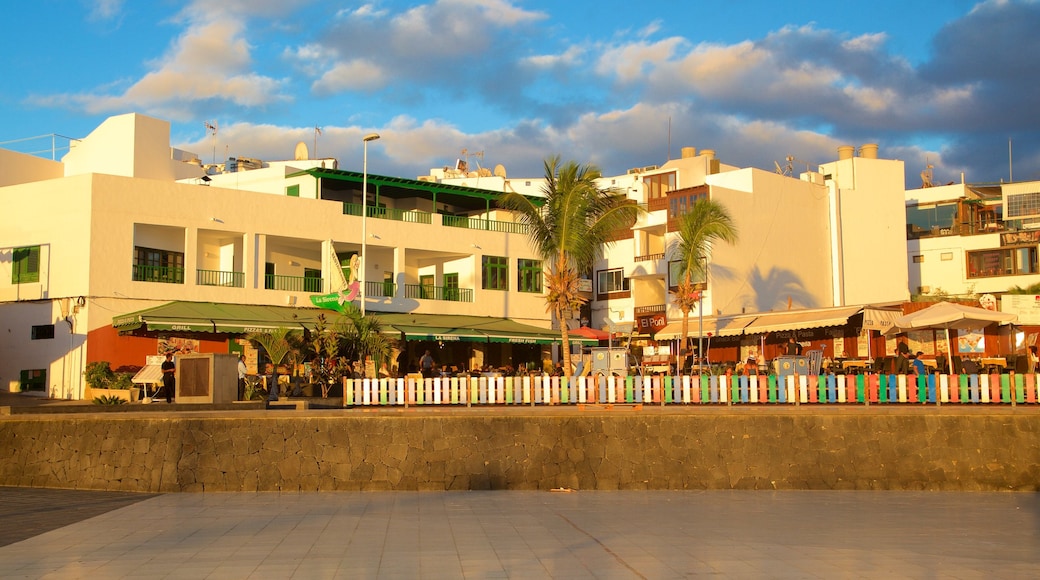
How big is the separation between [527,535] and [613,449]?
634cm

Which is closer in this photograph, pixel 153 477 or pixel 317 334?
pixel 153 477

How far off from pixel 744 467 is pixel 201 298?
78.2 feet

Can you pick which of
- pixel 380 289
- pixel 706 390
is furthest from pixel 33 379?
pixel 706 390

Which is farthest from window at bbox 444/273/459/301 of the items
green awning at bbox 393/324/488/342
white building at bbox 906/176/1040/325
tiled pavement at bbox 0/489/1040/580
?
white building at bbox 906/176/1040/325

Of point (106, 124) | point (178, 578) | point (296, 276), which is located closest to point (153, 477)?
point (178, 578)

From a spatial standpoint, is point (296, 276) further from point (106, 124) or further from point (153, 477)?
point (153, 477)

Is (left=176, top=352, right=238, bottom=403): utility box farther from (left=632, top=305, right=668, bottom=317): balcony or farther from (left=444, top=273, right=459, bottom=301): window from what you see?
(left=632, top=305, right=668, bottom=317): balcony

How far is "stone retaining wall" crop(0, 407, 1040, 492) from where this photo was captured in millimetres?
19250

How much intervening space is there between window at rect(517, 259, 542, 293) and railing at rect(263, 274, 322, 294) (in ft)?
31.6

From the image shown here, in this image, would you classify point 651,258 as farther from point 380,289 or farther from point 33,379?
point 33,379

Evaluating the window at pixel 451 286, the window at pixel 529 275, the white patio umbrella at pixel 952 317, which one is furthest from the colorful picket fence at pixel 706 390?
the window at pixel 529 275

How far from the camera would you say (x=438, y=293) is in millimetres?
43438

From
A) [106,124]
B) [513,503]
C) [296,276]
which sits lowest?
[513,503]

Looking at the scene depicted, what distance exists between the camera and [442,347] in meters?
42.8
